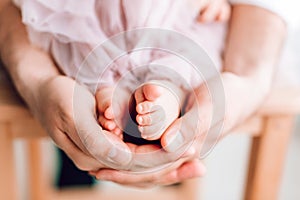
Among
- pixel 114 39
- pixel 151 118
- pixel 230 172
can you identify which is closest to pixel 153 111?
pixel 151 118

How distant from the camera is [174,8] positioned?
1.76 ft

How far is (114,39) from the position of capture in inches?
20.5

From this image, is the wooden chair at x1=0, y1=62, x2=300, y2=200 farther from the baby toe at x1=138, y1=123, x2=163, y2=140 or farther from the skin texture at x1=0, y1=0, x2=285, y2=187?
the baby toe at x1=138, y1=123, x2=163, y2=140

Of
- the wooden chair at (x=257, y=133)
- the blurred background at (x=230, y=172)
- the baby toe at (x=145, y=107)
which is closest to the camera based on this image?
the baby toe at (x=145, y=107)

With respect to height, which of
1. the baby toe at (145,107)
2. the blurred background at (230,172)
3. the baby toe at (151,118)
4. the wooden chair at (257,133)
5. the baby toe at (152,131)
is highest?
the baby toe at (145,107)

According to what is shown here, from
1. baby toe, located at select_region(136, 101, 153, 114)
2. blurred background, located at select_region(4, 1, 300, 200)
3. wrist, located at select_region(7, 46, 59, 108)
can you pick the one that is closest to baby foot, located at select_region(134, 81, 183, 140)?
baby toe, located at select_region(136, 101, 153, 114)

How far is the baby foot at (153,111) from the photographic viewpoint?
1.39 ft

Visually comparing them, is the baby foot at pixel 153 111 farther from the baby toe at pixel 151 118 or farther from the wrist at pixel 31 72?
Result: the wrist at pixel 31 72

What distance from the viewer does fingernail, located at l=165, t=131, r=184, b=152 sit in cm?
43

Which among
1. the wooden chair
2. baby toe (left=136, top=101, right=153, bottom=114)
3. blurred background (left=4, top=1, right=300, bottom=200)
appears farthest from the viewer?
blurred background (left=4, top=1, right=300, bottom=200)

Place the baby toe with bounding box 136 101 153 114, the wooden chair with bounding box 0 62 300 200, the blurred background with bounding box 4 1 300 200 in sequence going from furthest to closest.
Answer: the blurred background with bounding box 4 1 300 200 < the wooden chair with bounding box 0 62 300 200 < the baby toe with bounding box 136 101 153 114

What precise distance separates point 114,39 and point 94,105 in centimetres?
9

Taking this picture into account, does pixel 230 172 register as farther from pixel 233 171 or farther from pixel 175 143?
pixel 175 143

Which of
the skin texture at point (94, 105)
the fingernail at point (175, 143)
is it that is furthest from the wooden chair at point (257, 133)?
the fingernail at point (175, 143)
